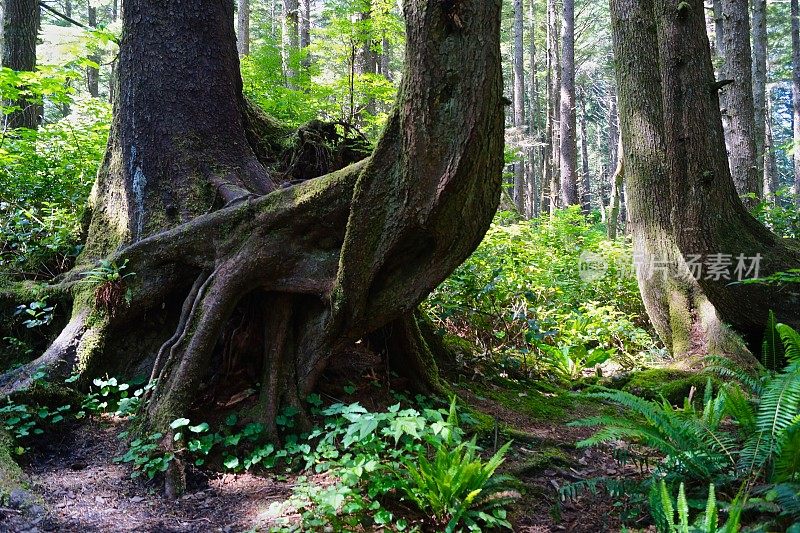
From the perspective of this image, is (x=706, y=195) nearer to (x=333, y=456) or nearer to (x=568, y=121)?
(x=333, y=456)

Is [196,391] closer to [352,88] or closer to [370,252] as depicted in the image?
[370,252]

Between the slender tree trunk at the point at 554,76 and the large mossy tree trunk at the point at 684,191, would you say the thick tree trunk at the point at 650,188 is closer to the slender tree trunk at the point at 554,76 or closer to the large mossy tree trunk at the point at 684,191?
the large mossy tree trunk at the point at 684,191

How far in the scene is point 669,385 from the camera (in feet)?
20.6

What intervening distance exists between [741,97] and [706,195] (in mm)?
7186

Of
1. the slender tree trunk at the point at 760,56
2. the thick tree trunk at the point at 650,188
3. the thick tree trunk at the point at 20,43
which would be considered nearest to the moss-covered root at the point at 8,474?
the thick tree trunk at the point at 650,188

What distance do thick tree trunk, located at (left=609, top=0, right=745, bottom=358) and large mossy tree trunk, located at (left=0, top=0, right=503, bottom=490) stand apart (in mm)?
3825

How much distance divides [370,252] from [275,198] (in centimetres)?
102

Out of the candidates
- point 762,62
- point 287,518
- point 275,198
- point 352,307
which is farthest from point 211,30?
point 762,62

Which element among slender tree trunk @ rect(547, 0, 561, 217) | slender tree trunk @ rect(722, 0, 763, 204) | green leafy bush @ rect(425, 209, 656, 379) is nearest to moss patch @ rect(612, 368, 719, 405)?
green leafy bush @ rect(425, 209, 656, 379)

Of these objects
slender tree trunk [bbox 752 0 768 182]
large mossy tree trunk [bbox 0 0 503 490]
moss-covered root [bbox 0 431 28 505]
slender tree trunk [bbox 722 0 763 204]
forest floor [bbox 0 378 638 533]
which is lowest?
forest floor [bbox 0 378 638 533]

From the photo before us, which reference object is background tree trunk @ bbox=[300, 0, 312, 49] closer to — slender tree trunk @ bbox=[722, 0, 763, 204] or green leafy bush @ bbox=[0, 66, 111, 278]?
green leafy bush @ bbox=[0, 66, 111, 278]

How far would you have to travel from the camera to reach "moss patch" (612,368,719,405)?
245 inches

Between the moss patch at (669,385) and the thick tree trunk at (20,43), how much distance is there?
11.0 m

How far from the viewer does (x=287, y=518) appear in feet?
10.5
